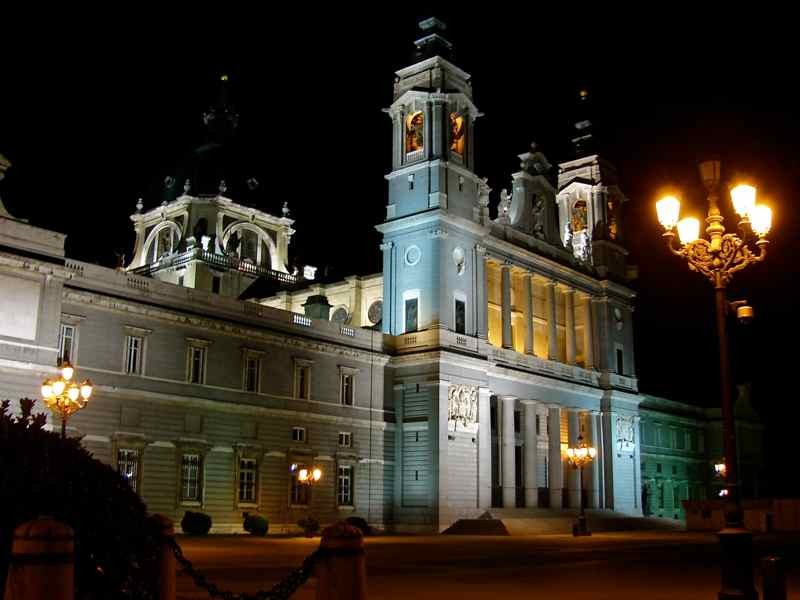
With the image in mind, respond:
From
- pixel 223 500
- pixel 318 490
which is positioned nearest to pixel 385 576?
pixel 223 500

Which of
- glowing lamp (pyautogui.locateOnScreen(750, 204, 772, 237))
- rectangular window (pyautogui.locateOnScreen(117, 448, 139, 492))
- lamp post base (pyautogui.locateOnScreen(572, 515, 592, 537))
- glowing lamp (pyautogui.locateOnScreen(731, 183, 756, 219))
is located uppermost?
glowing lamp (pyautogui.locateOnScreen(731, 183, 756, 219))

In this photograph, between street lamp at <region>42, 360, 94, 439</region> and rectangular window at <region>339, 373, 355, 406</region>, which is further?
rectangular window at <region>339, 373, 355, 406</region>

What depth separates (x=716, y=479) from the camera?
85.0 m

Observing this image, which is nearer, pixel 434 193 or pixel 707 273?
pixel 707 273

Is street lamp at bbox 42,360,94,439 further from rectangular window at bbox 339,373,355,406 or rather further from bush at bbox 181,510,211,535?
rectangular window at bbox 339,373,355,406

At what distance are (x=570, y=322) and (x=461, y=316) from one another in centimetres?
1469

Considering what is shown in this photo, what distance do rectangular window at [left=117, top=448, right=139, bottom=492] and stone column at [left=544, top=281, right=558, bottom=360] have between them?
30.5 m

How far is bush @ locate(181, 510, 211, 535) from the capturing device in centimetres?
3772

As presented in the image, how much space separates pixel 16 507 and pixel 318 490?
3725 cm

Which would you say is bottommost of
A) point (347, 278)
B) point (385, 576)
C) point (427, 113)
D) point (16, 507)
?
point (385, 576)

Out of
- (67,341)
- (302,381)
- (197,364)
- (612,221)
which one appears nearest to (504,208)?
(612,221)

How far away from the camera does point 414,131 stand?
2125 inches

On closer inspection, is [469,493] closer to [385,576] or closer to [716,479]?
[385,576]

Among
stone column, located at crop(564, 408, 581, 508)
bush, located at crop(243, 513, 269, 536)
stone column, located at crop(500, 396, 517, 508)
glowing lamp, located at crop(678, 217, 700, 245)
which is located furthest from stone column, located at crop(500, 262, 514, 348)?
glowing lamp, located at crop(678, 217, 700, 245)
